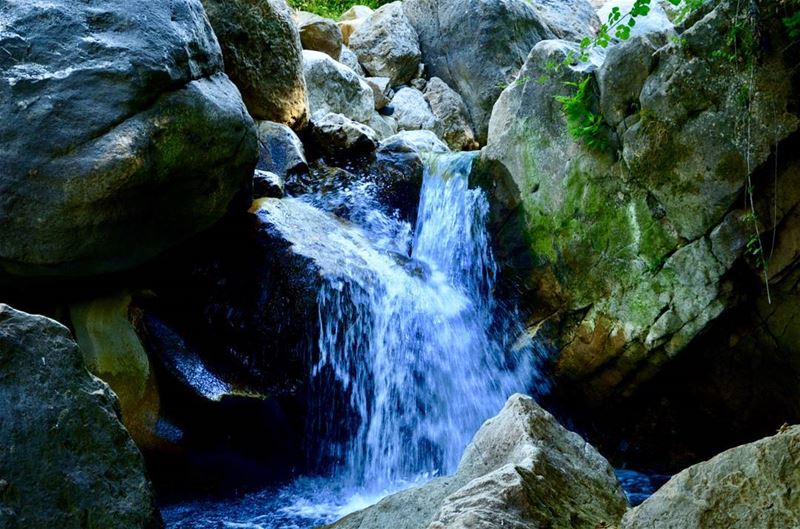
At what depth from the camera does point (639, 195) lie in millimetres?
5672

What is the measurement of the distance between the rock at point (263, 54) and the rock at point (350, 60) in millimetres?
4795

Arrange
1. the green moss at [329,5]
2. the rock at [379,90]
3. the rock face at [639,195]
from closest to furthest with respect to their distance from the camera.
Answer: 1. the rock face at [639,195]
2. the rock at [379,90]
3. the green moss at [329,5]

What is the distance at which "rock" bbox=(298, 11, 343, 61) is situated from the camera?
12617 mm

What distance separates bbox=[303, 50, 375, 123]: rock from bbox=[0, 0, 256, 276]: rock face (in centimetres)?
528

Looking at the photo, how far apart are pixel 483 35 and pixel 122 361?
10363mm

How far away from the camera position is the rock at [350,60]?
13533 mm

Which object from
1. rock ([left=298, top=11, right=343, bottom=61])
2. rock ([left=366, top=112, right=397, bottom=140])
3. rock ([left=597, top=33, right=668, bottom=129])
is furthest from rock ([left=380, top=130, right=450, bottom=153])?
rock ([left=298, top=11, right=343, bottom=61])

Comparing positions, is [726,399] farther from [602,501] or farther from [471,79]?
[471,79]

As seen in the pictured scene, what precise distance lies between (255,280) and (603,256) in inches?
128

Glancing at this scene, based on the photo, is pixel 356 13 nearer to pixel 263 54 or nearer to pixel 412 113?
pixel 412 113

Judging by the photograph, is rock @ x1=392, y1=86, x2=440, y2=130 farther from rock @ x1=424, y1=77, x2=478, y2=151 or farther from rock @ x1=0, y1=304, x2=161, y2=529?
rock @ x1=0, y1=304, x2=161, y2=529

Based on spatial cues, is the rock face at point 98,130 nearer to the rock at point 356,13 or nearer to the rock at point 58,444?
the rock at point 58,444

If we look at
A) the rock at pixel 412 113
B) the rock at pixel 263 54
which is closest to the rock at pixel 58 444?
the rock at pixel 263 54

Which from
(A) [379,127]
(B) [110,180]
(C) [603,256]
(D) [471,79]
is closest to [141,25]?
(B) [110,180]
